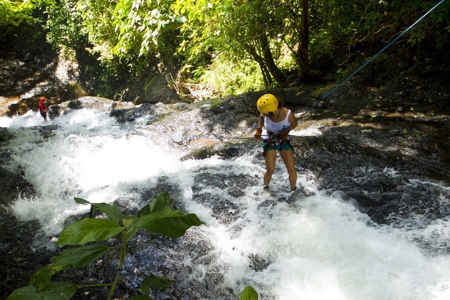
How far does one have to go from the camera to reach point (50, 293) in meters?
1.19

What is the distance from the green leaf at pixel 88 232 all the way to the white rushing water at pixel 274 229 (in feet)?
8.11

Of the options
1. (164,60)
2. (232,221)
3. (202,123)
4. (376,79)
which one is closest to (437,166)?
(232,221)

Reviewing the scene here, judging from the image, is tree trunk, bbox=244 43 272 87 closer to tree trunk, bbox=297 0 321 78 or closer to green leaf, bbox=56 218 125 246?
tree trunk, bbox=297 0 321 78

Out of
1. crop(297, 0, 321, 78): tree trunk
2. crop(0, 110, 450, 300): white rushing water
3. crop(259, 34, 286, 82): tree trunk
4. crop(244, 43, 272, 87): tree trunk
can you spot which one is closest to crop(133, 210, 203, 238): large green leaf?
crop(0, 110, 450, 300): white rushing water

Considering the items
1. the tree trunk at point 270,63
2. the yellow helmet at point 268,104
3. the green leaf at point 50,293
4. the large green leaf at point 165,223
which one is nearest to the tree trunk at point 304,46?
the tree trunk at point 270,63

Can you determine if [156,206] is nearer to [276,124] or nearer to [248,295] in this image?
[248,295]

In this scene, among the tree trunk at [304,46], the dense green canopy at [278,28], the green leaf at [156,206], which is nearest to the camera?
the green leaf at [156,206]

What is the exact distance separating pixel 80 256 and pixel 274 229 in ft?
10.2

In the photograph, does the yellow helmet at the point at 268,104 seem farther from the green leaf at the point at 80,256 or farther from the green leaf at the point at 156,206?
the green leaf at the point at 80,256

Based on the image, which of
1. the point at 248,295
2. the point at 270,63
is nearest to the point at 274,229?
the point at 248,295

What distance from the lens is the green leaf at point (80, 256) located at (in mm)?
1253

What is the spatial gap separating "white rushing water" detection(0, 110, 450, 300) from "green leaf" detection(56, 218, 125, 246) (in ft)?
8.11

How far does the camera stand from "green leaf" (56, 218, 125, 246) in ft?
3.74

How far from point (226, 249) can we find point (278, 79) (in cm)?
722
